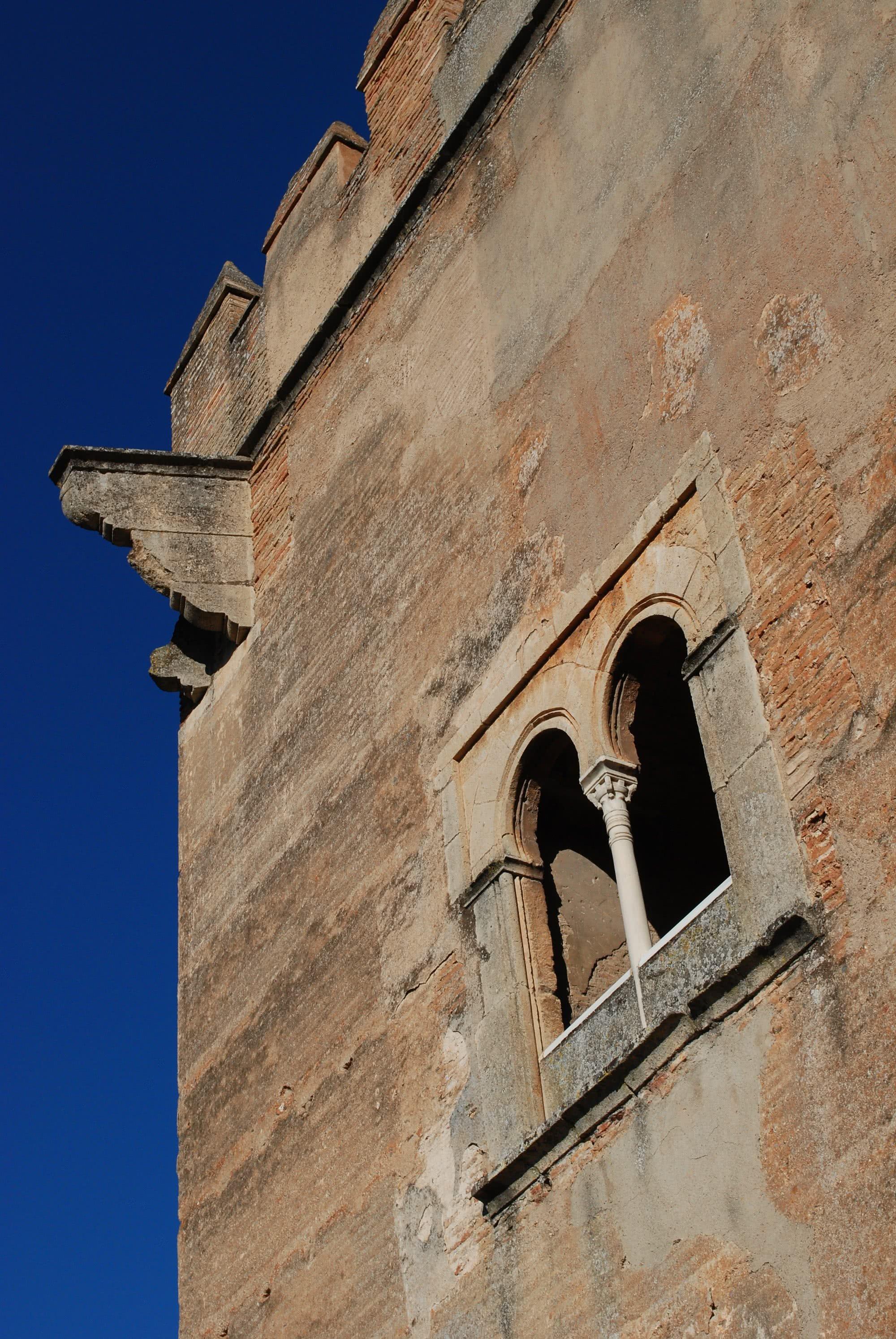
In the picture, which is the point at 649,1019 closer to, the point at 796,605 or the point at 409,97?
the point at 796,605

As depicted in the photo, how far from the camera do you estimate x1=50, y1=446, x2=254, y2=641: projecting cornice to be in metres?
8.37

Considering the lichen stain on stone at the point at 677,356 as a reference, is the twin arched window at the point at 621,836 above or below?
below

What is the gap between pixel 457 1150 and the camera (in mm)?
5664

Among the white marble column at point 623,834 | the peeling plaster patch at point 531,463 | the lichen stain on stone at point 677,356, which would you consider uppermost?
the peeling plaster patch at point 531,463

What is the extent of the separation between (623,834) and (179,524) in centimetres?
380

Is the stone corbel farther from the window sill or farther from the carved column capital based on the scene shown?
Answer: the window sill

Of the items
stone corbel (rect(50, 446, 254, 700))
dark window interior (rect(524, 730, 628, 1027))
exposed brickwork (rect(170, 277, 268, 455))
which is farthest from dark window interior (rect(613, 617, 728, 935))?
exposed brickwork (rect(170, 277, 268, 455))

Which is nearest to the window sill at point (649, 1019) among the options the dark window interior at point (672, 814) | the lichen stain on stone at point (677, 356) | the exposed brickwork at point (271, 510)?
the dark window interior at point (672, 814)

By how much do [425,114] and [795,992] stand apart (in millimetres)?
4697

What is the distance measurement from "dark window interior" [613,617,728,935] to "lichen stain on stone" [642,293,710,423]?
2.90 ft

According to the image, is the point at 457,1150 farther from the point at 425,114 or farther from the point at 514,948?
the point at 425,114

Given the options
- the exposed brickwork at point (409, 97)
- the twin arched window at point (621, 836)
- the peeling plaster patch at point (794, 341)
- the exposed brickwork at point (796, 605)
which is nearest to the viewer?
the exposed brickwork at point (796, 605)

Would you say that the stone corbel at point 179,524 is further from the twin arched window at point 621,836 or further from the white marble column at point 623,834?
the white marble column at point 623,834

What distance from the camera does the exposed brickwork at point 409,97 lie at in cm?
786
